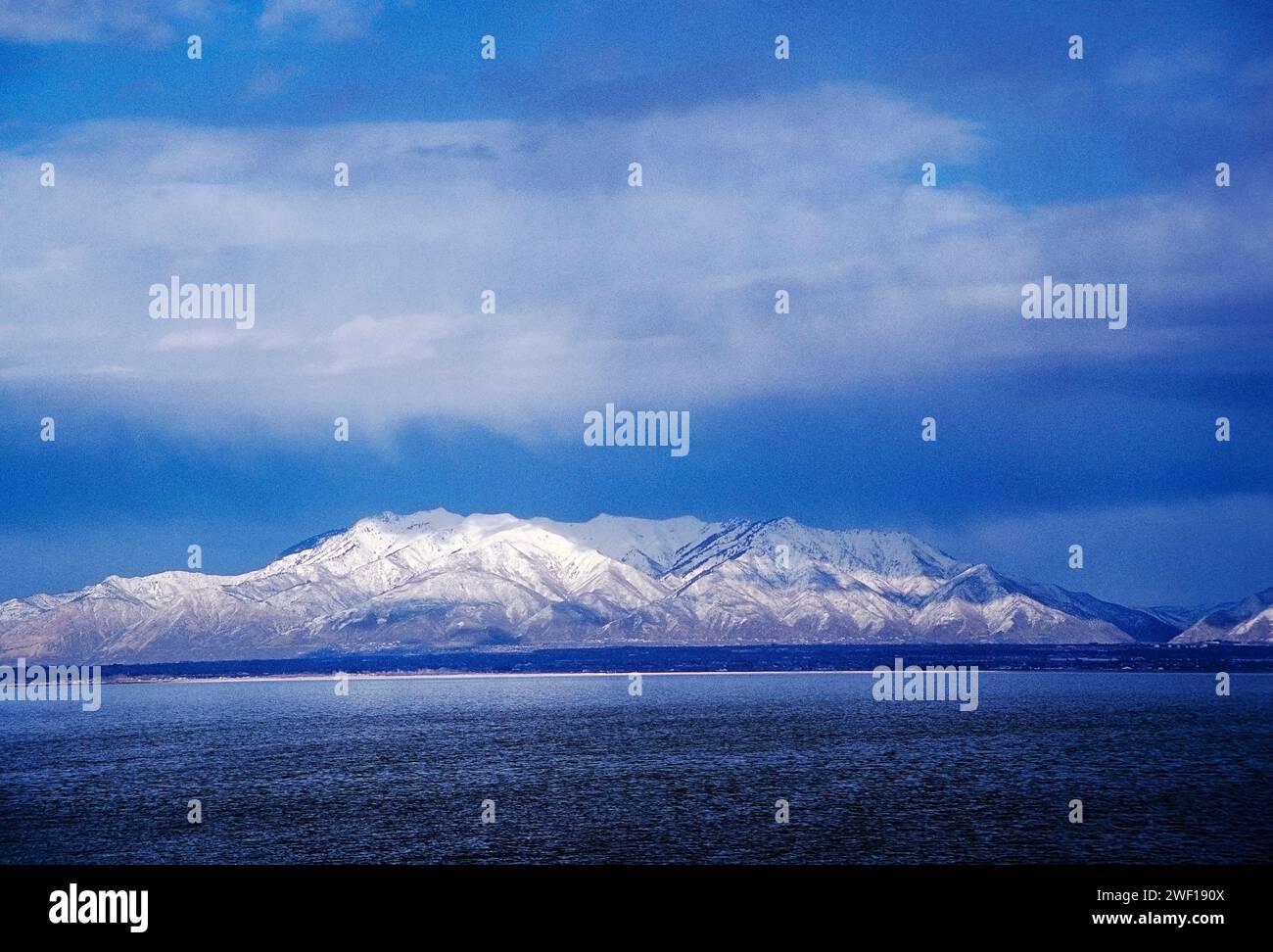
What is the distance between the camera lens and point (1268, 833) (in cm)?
9081
